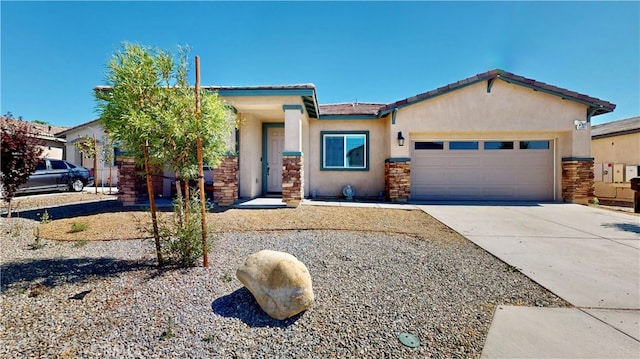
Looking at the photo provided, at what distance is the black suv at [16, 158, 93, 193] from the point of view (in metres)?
10.4

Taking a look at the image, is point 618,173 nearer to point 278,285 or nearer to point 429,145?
point 429,145

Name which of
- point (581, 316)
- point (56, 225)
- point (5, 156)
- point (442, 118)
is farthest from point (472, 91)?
point (5, 156)

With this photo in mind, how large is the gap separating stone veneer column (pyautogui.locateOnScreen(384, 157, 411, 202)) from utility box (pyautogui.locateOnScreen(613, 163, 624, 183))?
10543 millimetres

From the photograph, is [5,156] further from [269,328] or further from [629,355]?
[629,355]

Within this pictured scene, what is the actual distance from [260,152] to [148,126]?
6.98 meters

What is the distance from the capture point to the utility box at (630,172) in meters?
11.5

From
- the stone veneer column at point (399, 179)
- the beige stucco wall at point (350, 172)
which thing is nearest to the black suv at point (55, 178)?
the beige stucco wall at point (350, 172)

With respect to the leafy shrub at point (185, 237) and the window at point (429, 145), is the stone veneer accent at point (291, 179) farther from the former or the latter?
the window at point (429, 145)

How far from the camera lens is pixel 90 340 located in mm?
2156

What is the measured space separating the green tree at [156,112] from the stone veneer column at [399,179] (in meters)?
7.20

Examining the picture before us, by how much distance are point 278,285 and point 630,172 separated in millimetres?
16756

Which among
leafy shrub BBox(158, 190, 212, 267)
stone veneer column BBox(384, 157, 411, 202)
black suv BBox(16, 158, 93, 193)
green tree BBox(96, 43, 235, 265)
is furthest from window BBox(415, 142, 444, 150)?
black suv BBox(16, 158, 93, 193)

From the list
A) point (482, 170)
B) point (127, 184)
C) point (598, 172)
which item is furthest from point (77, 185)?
point (598, 172)

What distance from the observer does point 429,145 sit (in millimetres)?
10164
